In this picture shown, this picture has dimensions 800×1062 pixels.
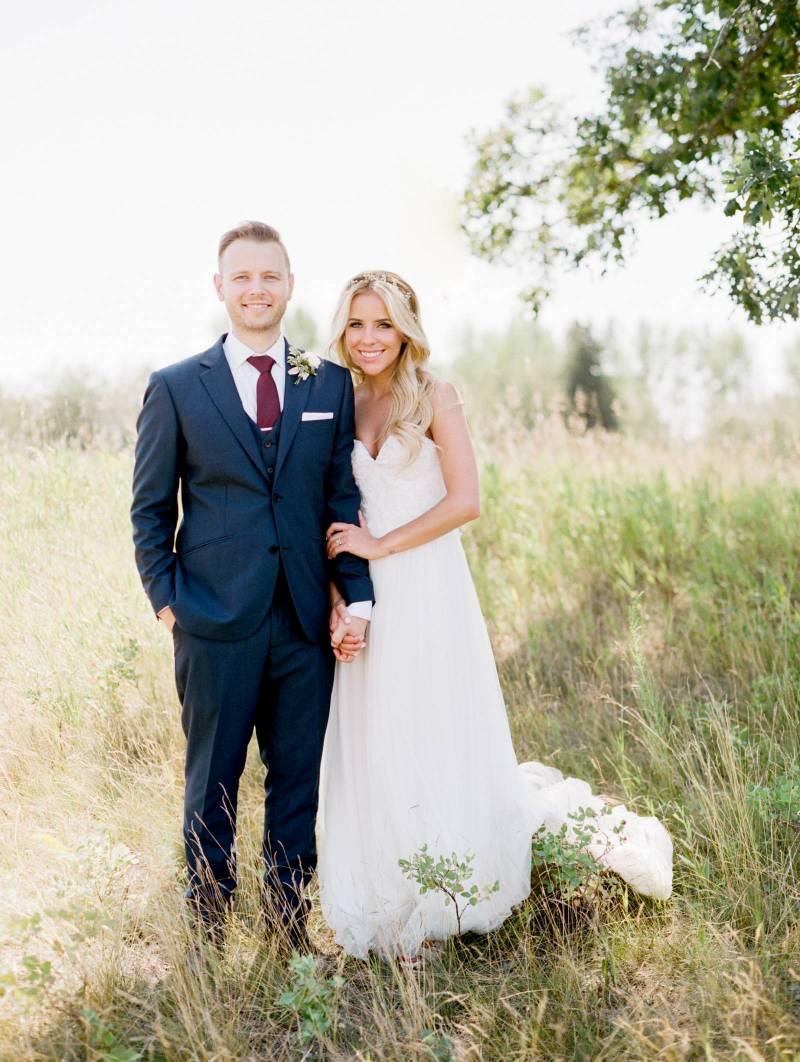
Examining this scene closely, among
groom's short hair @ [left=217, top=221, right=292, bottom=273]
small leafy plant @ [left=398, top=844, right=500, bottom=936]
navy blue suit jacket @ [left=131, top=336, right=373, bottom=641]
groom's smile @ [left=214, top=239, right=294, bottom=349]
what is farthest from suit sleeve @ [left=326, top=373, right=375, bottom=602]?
small leafy plant @ [left=398, top=844, right=500, bottom=936]

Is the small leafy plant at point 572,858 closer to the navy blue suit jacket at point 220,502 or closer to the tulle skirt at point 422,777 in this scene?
the tulle skirt at point 422,777

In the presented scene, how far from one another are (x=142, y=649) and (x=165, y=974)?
218cm

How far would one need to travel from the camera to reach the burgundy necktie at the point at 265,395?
115 inches

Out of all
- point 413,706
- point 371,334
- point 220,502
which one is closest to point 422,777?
point 413,706

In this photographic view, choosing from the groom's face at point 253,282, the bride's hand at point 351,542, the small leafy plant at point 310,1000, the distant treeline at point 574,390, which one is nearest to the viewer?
the small leafy plant at point 310,1000

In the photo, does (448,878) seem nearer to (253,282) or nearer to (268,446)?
(268,446)

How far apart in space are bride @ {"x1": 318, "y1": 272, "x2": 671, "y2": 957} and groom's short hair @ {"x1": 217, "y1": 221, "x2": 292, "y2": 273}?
377 millimetres

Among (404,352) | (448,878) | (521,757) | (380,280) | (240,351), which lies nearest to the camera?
(448,878)

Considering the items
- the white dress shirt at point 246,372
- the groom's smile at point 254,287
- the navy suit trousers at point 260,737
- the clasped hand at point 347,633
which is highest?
the groom's smile at point 254,287

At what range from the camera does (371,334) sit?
10.5 ft

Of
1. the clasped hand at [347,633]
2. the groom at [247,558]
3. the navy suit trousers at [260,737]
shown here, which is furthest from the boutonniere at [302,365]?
the clasped hand at [347,633]

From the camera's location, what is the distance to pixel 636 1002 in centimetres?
253

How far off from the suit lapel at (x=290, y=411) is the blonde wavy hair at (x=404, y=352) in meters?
0.36

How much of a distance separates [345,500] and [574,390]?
111ft
